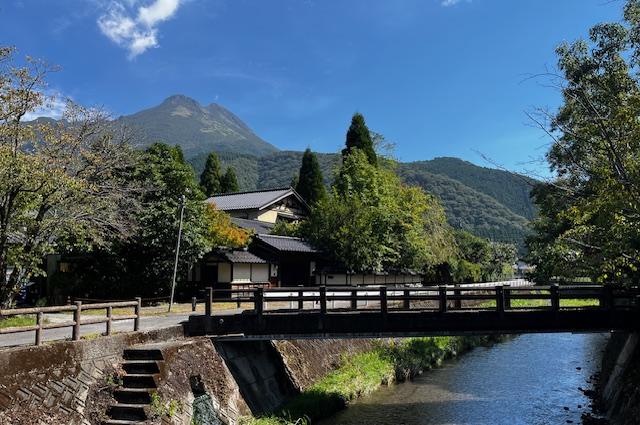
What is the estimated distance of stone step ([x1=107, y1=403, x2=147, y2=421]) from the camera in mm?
9727

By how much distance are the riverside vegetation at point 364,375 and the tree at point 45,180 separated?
367 inches

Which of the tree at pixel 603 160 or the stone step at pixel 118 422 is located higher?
the tree at pixel 603 160

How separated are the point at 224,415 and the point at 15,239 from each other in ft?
35.8

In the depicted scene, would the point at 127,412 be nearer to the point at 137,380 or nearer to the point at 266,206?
the point at 137,380

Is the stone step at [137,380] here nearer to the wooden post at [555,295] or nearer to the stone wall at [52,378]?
the stone wall at [52,378]

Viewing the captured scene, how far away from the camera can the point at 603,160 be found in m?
A: 10.9

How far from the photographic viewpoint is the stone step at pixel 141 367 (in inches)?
423

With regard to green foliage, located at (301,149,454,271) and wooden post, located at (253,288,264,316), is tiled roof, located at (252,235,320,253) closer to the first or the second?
green foliage, located at (301,149,454,271)

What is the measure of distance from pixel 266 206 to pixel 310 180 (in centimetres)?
1017

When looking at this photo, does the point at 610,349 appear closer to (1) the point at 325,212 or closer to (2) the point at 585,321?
(2) the point at 585,321

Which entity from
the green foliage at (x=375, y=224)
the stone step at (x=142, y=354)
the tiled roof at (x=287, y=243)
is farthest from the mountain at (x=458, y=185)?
the stone step at (x=142, y=354)

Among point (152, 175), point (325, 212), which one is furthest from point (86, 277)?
point (325, 212)

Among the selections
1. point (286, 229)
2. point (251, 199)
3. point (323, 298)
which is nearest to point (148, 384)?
point (323, 298)

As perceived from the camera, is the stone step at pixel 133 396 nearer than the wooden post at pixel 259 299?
Yes
